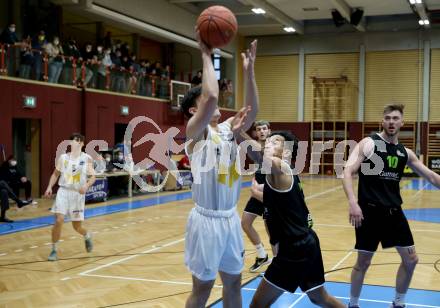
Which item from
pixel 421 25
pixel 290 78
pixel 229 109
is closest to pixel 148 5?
pixel 229 109

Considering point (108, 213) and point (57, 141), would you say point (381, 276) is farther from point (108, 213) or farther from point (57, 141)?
point (57, 141)

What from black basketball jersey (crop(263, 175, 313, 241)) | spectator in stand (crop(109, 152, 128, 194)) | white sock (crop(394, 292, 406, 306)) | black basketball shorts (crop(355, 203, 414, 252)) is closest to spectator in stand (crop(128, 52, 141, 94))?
spectator in stand (crop(109, 152, 128, 194))

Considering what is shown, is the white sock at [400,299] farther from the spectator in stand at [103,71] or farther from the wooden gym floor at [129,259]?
the spectator in stand at [103,71]

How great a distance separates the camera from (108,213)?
507 inches

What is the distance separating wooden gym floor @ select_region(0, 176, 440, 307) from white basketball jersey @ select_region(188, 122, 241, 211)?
229cm

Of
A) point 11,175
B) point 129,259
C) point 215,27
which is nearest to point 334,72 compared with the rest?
point 11,175

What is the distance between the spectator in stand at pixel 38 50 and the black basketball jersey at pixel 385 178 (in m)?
12.2

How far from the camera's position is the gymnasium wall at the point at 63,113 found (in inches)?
572

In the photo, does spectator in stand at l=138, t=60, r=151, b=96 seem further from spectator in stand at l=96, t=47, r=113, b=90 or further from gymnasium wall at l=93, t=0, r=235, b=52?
gymnasium wall at l=93, t=0, r=235, b=52

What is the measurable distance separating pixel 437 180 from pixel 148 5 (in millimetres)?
18320

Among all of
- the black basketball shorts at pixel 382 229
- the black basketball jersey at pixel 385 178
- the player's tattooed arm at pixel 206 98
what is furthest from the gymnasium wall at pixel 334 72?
the player's tattooed arm at pixel 206 98

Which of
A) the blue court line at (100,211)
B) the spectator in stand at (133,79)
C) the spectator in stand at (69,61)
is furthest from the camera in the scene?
the spectator in stand at (133,79)

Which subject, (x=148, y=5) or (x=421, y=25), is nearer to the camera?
(x=148, y=5)

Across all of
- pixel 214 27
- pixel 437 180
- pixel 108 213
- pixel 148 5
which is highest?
pixel 148 5
